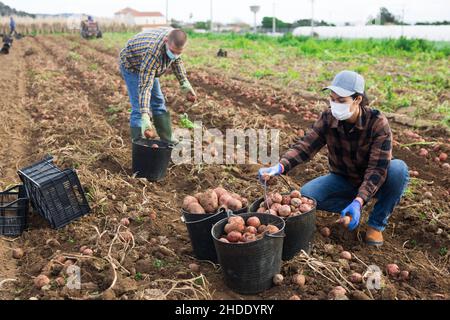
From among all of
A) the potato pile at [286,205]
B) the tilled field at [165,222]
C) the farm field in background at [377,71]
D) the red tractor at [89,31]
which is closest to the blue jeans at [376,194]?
the tilled field at [165,222]

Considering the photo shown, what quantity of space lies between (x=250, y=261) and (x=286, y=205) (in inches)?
21.7

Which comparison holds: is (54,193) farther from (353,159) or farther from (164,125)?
(353,159)

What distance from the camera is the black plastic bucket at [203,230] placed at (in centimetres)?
328

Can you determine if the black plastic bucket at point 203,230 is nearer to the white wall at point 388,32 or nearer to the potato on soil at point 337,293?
the potato on soil at point 337,293

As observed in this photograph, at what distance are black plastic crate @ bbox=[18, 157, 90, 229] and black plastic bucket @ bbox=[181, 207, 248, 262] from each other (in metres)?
1.10

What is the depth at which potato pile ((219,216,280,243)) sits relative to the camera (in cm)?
290

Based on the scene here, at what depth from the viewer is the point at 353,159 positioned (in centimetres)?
376

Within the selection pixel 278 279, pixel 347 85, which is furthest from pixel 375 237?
pixel 347 85

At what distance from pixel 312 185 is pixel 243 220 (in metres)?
1.12

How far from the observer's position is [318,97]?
8945mm

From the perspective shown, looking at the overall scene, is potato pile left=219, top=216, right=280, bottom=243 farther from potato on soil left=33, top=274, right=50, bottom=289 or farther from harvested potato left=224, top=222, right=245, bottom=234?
potato on soil left=33, top=274, right=50, bottom=289

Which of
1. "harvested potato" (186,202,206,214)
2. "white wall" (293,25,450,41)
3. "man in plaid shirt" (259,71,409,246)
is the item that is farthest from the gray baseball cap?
"white wall" (293,25,450,41)

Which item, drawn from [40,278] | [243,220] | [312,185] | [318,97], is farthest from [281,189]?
[318,97]

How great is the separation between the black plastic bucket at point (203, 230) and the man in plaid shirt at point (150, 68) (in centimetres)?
150
